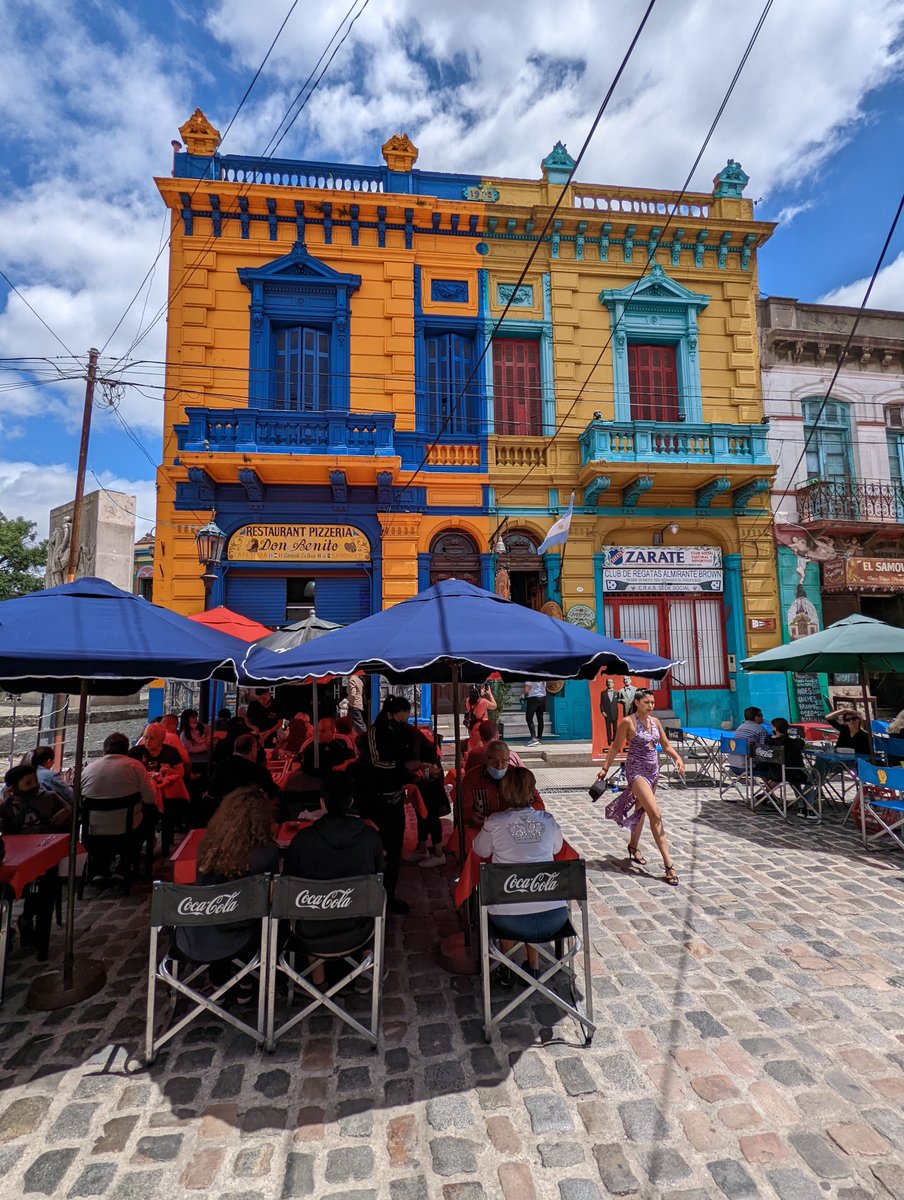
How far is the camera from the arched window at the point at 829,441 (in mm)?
15383

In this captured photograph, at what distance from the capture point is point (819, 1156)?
2.63m

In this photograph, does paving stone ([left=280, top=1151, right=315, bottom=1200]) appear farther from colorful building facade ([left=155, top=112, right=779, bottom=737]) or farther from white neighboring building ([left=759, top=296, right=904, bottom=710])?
white neighboring building ([left=759, top=296, right=904, bottom=710])

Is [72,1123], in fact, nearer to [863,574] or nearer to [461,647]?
[461,647]

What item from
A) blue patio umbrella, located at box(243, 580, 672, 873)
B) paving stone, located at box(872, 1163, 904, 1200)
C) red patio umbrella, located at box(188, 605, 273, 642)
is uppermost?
red patio umbrella, located at box(188, 605, 273, 642)

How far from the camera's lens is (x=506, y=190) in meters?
14.7

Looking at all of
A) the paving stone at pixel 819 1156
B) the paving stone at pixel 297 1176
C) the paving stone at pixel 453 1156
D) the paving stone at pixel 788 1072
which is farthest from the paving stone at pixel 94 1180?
the paving stone at pixel 788 1072

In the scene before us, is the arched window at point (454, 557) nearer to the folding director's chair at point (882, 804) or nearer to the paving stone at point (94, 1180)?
the folding director's chair at point (882, 804)

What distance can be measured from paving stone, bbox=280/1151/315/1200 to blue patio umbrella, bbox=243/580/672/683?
2407 millimetres

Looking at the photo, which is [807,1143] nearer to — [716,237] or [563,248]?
[563,248]

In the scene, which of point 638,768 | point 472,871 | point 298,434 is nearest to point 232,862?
point 472,871

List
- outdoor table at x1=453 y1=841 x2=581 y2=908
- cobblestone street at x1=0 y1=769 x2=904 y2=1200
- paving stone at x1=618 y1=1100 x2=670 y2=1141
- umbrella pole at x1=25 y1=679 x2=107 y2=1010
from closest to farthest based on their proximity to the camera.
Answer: cobblestone street at x1=0 y1=769 x2=904 y2=1200
paving stone at x1=618 y1=1100 x2=670 y2=1141
umbrella pole at x1=25 y1=679 x2=107 y2=1010
outdoor table at x1=453 y1=841 x2=581 y2=908

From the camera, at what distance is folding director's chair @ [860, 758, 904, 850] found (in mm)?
6494

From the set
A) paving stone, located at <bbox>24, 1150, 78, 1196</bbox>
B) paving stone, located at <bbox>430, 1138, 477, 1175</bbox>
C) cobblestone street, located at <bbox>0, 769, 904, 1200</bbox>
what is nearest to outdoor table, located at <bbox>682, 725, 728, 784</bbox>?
cobblestone street, located at <bbox>0, 769, 904, 1200</bbox>

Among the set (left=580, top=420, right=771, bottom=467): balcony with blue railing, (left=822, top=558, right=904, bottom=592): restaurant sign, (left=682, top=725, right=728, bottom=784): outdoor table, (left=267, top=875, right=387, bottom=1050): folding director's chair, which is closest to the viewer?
(left=267, top=875, right=387, bottom=1050): folding director's chair
